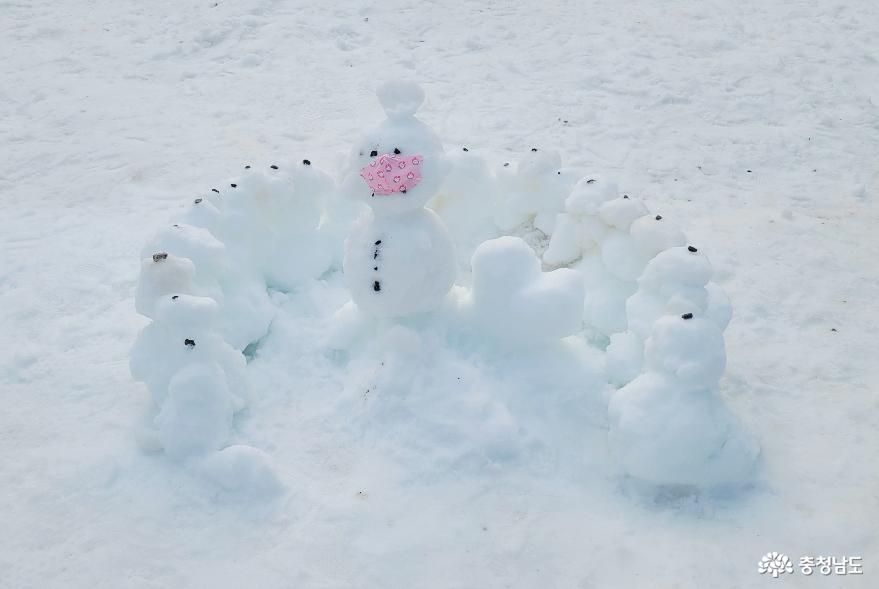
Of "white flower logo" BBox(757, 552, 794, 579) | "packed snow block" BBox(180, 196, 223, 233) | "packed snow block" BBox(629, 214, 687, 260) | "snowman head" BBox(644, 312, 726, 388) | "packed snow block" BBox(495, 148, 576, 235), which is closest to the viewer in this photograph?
"white flower logo" BBox(757, 552, 794, 579)

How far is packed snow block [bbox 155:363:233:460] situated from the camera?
2.62 m

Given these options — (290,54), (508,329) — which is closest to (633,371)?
(508,329)

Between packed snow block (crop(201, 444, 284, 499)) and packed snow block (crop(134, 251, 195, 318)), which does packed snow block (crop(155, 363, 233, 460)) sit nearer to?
packed snow block (crop(201, 444, 284, 499))

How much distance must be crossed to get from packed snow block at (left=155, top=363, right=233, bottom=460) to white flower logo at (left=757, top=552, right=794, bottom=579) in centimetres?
166

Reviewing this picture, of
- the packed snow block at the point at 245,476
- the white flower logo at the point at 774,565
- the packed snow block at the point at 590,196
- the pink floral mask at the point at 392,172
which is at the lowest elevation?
the white flower logo at the point at 774,565

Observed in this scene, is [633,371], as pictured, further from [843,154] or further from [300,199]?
[843,154]

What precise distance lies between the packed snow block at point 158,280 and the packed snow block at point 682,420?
1471 millimetres

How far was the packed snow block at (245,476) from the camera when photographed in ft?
8.34

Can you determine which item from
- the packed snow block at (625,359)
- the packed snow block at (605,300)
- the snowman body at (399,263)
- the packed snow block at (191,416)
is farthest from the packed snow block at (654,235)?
Result: the packed snow block at (191,416)

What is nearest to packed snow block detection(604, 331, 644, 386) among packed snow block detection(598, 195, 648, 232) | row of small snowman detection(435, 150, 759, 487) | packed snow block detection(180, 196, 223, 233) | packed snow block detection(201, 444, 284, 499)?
row of small snowman detection(435, 150, 759, 487)

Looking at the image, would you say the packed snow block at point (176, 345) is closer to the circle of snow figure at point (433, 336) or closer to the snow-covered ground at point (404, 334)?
the circle of snow figure at point (433, 336)

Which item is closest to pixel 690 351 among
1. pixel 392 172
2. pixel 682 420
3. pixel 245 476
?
pixel 682 420

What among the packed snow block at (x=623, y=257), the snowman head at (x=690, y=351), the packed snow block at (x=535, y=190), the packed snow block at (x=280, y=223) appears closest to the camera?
the snowman head at (x=690, y=351)

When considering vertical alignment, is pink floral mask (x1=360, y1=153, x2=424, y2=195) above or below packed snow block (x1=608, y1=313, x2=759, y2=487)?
above
